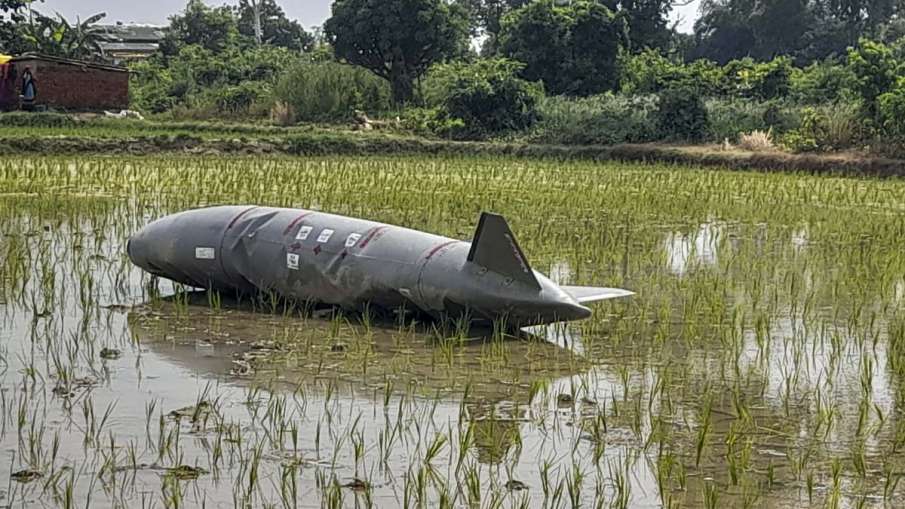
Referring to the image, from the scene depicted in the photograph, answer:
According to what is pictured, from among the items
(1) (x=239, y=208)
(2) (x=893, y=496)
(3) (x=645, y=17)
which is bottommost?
(2) (x=893, y=496)

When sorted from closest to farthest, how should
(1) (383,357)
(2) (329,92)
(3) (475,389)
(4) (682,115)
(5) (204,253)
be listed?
(3) (475,389), (1) (383,357), (5) (204,253), (4) (682,115), (2) (329,92)

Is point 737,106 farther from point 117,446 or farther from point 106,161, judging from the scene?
point 117,446

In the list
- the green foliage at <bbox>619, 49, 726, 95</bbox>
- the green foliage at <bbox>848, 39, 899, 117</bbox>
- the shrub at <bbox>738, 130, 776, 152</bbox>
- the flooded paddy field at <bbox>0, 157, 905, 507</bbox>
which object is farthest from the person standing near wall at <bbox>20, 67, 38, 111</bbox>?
the flooded paddy field at <bbox>0, 157, 905, 507</bbox>

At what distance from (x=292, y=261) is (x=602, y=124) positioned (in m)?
15.2

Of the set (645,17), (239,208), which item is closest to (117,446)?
(239,208)

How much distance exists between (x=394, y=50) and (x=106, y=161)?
12522 millimetres

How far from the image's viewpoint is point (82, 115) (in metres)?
23.5

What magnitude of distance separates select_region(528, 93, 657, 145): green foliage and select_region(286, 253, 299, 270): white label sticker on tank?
1460 cm

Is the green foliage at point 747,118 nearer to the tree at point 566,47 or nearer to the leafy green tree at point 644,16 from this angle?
the tree at point 566,47

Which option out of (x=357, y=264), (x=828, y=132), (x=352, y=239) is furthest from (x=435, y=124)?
(x=357, y=264)

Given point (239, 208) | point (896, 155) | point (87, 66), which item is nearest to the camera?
point (239, 208)

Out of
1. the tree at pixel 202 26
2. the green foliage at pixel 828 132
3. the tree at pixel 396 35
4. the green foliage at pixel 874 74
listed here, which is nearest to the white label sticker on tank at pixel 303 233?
the green foliage at pixel 828 132

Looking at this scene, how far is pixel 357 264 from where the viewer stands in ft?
20.2

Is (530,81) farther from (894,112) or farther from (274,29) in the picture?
(274,29)
